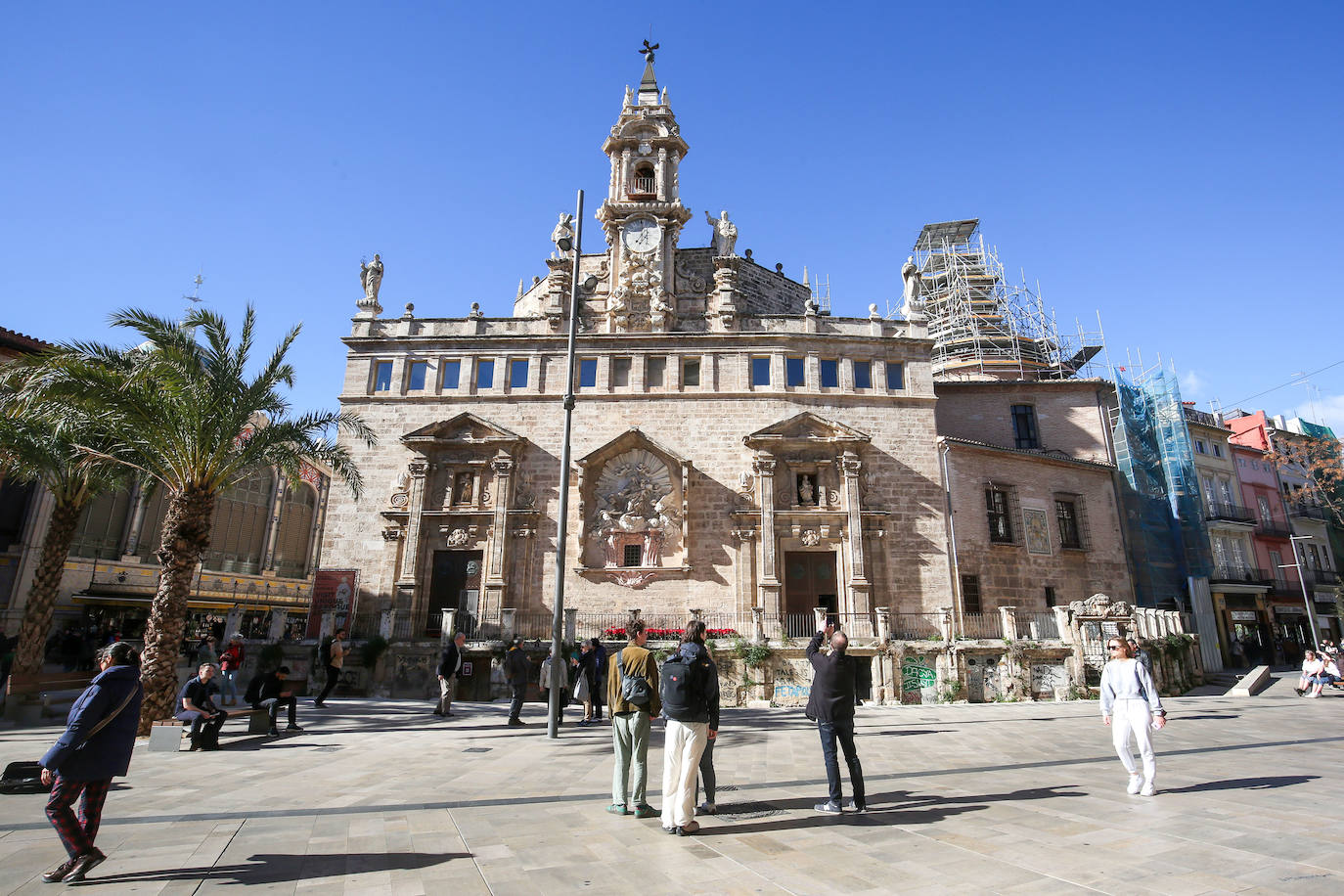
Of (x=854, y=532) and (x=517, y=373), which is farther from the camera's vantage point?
(x=517, y=373)

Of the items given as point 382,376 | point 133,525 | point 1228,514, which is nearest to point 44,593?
point 382,376

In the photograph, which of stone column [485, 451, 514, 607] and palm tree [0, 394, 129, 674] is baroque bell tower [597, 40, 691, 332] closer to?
stone column [485, 451, 514, 607]

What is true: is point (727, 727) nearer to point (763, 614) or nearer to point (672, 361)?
point (763, 614)

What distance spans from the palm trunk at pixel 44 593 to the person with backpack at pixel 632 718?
15.5 metres

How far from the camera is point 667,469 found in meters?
24.7

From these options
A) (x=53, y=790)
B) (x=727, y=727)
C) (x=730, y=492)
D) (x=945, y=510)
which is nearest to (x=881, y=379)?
(x=945, y=510)

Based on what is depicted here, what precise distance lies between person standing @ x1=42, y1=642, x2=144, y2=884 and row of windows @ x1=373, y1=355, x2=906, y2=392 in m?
21.2

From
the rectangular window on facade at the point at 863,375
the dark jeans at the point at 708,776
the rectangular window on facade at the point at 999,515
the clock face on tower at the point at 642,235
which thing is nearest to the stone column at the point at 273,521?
the clock face on tower at the point at 642,235

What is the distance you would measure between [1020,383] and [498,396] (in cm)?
2211

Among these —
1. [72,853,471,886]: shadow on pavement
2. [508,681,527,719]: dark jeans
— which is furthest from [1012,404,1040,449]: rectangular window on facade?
[72,853,471,886]: shadow on pavement

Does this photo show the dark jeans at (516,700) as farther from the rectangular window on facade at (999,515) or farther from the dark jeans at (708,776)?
the rectangular window on facade at (999,515)

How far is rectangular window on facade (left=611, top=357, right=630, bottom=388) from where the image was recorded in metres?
26.0

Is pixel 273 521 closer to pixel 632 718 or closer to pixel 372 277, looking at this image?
pixel 372 277

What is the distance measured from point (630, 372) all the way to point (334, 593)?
1263 centimetres
